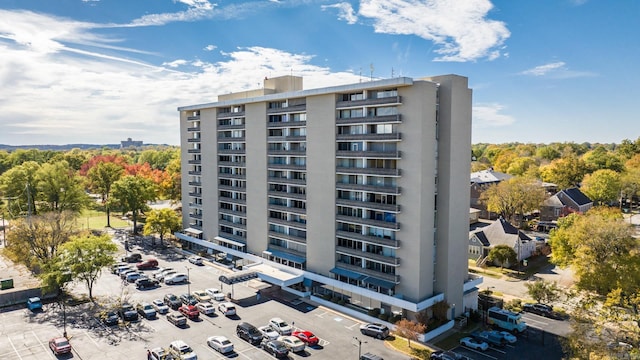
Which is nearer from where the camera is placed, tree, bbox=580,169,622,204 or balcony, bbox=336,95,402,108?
balcony, bbox=336,95,402,108

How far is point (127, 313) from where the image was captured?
175 feet

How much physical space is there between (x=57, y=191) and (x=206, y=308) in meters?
64.2

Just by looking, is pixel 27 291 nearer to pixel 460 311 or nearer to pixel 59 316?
pixel 59 316

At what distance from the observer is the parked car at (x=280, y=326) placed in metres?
49.3

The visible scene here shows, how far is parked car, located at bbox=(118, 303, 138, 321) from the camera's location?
174ft

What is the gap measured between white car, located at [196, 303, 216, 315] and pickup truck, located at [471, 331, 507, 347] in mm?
33056

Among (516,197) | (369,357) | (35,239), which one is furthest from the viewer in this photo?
(516,197)

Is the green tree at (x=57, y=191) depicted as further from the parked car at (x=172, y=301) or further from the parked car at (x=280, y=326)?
the parked car at (x=280, y=326)

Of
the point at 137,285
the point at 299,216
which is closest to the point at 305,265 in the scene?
the point at 299,216

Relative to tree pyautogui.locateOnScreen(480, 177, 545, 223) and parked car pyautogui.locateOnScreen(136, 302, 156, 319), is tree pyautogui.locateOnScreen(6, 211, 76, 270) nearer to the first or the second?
parked car pyautogui.locateOnScreen(136, 302, 156, 319)

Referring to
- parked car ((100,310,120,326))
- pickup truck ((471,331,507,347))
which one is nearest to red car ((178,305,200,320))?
parked car ((100,310,120,326))

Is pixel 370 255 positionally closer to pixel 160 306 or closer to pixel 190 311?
pixel 190 311

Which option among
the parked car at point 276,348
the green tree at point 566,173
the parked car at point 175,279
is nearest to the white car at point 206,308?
the parked car at point 175,279

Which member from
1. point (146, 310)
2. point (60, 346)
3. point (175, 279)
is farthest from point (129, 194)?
point (60, 346)
